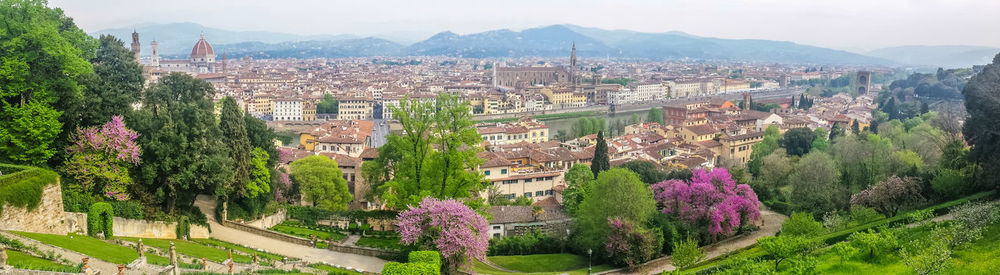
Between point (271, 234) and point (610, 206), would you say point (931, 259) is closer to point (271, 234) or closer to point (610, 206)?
point (610, 206)

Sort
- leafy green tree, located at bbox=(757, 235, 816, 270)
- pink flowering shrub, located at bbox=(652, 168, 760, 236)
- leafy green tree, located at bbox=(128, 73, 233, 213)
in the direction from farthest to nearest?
1. pink flowering shrub, located at bbox=(652, 168, 760, 236)
2. leafy green tree, located at bbox=(128, 73, 233, 213)
3. leafy green tree, located at bbox=(757, 235, 816, 270)

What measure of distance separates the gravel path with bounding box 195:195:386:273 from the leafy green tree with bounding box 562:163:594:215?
20.3 ft

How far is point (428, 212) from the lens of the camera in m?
13.8

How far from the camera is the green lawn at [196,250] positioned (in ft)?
40.9

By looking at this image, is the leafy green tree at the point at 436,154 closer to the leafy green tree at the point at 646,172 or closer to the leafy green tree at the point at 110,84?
the leafy green tree at the point at 110,84

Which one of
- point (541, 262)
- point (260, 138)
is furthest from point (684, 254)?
point (260, 138)

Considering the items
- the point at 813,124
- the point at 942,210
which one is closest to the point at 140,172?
the point at 942,210

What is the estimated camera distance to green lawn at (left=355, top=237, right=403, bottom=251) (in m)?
16.3

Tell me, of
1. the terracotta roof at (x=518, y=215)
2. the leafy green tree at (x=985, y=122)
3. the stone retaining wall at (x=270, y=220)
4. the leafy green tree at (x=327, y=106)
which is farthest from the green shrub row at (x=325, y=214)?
the leafy green tree at (x=327, y=106)

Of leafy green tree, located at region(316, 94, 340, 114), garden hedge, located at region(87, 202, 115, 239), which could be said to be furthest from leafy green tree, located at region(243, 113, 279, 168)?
leafy green tree, located at region(316, 94, 340, 114)

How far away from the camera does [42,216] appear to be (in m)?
11.6

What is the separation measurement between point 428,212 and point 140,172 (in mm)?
5977

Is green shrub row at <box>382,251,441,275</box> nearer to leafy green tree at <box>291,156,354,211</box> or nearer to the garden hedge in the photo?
the garden hedge

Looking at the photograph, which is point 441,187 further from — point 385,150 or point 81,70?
point 81,70
